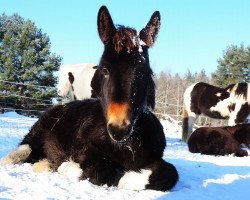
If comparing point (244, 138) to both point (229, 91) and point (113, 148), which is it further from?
point (113, 148)

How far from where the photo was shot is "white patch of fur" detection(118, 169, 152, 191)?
12.0ft

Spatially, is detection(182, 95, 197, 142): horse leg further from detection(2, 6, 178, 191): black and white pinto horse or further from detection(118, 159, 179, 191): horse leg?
detection(118, 159, 179, 191): horse leg

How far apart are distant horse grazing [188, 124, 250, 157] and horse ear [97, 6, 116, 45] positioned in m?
5.82

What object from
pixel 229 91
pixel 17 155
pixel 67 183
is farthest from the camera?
pixel 229 91

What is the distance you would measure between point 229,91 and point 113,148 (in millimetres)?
11199

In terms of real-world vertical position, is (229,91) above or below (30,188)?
above

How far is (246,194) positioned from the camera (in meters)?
4.24

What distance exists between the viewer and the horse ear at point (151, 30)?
376 centimetres

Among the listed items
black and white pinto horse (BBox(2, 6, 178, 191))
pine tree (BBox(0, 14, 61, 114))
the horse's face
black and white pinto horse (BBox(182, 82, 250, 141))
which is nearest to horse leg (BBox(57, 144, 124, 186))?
black and white pinto horse (BBox(2, 6, 178, 191))

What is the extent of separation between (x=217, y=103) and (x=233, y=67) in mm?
29798

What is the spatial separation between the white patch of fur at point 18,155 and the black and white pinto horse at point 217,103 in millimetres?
9306

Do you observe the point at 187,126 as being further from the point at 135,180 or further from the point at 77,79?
the point at 135,180

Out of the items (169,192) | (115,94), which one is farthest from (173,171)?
(115,94)

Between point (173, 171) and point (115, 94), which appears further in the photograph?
point (173, 171)
